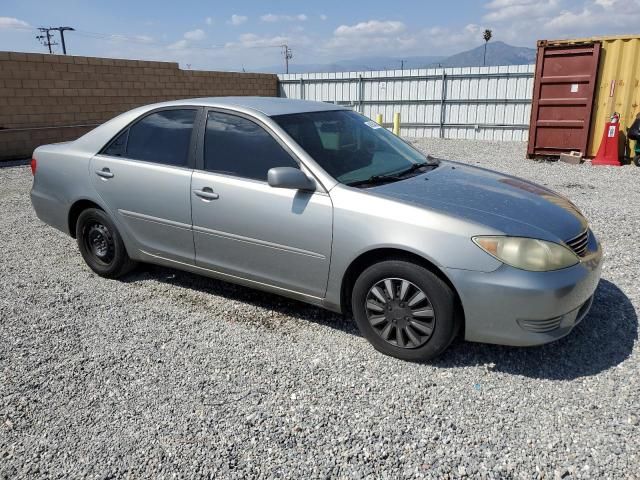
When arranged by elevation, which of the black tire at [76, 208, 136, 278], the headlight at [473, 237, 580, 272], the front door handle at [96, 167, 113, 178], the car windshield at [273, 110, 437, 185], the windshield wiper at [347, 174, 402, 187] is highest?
the car windshield at [273, 110, 437, 185]

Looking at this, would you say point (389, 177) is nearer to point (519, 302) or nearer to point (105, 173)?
point (519, 302)

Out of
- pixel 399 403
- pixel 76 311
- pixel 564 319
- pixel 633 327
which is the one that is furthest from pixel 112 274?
pixel 633 327

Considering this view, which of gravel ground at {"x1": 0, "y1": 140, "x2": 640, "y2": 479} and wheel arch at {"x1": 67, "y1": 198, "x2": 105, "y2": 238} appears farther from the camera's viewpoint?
wheel arch at {"x1": 67, "y1": 198, "x2": 105, "y2": 238}

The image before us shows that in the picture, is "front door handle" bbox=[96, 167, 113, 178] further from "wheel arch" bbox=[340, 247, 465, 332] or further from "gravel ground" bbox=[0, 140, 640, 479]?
"wheel arch" bbox=[340, 247, 465, 332]

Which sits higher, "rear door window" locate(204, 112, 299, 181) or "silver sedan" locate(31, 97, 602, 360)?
"rear door window" locate(204, 112, 299, 181)

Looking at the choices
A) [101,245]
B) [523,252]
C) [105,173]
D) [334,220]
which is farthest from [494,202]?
[101,245]

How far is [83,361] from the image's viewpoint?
3359mm

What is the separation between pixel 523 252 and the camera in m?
2.87

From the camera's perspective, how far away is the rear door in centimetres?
398

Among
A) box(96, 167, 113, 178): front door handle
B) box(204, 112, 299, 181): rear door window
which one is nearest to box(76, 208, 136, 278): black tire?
box(96, 167, 113, 178): front door handle

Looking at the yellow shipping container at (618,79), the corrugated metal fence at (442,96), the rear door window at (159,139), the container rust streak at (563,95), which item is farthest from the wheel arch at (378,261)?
the corrugated metal fence at (442,96)

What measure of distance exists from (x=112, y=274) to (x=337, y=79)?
1656 cm

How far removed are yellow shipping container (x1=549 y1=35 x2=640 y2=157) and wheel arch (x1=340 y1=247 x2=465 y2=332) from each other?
10.4 meters

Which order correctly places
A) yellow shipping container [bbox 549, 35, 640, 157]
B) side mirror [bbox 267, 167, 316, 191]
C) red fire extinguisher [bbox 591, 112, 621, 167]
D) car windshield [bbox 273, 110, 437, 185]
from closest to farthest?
side mirror [bbox 267, 167, 316, 191] < car windshield [bbox 273, 110, 437, 185] < yellow shipping container [bbox 549, 35, 640, 157] < red fire extinguisher [bbox 591, 112, 621, 167]
